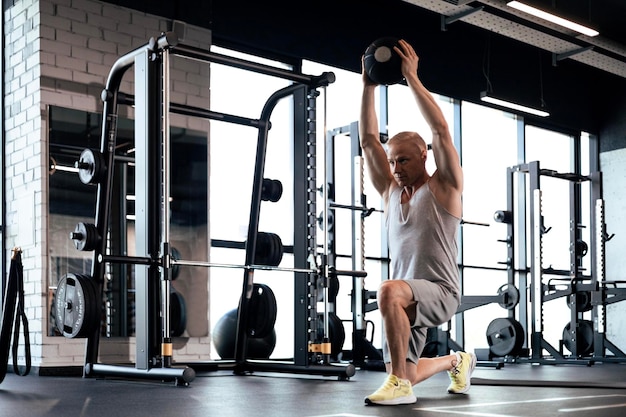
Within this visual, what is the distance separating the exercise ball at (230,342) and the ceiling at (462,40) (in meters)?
2.34

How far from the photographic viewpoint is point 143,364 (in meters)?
4.27

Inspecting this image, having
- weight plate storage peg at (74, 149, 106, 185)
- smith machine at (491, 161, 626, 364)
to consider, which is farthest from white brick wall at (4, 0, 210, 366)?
smith machine at (491, 161, 626, 364)

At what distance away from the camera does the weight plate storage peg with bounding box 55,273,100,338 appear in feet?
14.3

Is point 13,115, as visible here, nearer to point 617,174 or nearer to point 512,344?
point 512,344

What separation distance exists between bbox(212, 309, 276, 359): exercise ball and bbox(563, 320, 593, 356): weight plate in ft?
12.0

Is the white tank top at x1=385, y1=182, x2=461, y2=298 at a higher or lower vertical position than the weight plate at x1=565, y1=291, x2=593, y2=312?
higher

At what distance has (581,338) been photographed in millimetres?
8930

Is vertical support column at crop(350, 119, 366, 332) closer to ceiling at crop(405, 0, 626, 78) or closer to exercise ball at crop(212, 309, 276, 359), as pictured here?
exercise ball at crop(212, 309, 276, 359)

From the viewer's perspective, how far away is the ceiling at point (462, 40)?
24.5 ft

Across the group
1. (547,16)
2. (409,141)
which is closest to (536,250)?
(547,16)

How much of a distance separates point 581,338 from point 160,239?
5.91 m

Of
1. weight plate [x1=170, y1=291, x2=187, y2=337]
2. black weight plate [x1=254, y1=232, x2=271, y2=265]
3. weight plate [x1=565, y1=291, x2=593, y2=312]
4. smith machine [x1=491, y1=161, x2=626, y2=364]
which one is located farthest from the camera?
weight plate [x1=565, y1=291, x2=593, y2=312]

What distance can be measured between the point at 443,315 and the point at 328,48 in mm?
5219

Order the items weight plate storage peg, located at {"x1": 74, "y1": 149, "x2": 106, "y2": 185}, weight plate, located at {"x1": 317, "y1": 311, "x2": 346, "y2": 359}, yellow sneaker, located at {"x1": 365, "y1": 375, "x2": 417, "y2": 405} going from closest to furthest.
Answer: yellow sneaker, located at {"x1": 365, "y1": 375, "x2": 417, "y2": 405} < weight plate storage peg, located at {"x1": 74, "y1": 149, "x2": 106, "y2": 185} < weight plate, located at {"x1": 317, "y1": 311, "x2": 346, "y2": 359}
